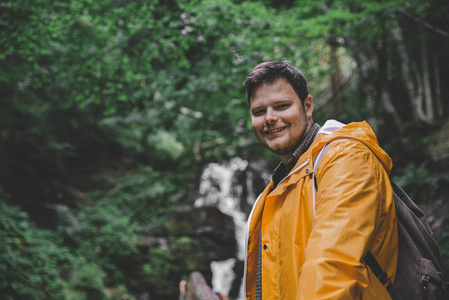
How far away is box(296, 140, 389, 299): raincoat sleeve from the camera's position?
112cm

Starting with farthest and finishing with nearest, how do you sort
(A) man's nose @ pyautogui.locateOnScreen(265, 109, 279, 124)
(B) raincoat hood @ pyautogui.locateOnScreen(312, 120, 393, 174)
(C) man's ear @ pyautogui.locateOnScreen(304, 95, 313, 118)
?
(C) man's ear @ pyautogui.locateOnScreen(304, 95, 313, 118), (A) man's nose @ pyautogui.locateOnScreen(265, 109, 279, 124), (B) raincoat hood @ pyautogui.locateOnScreen(312, 120, 393, 174)

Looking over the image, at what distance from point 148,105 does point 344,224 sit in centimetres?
932

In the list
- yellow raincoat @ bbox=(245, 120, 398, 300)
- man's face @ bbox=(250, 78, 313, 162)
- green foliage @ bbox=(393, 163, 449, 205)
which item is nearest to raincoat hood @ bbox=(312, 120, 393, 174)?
yellow raincoat @ bbox=(245, 120, 398, 300)

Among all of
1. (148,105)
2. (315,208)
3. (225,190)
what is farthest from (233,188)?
(315,208)

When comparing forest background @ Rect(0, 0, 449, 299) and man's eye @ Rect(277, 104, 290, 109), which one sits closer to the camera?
man's eye @ Rect(277, 104, 290, 109)

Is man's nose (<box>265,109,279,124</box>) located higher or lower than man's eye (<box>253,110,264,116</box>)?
lower

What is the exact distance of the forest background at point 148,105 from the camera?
221 inches

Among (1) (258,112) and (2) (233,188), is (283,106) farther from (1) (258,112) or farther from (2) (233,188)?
(2) (233,188)

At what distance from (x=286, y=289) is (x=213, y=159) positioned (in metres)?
11.2

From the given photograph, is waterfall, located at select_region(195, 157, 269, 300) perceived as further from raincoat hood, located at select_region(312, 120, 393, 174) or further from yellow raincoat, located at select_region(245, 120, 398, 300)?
raincoat hood, located at select_region(312, 120, 393, 174)

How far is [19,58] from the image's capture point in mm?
7297

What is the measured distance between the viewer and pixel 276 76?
1.89 m

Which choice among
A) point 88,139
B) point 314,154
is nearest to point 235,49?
point 314,154

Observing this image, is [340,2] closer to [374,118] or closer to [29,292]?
[374,118]
